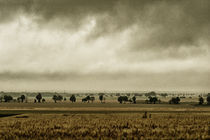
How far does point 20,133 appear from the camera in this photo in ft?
115

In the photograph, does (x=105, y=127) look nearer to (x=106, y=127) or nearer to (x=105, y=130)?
(x=106, y=127)

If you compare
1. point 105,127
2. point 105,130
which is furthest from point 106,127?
point 105,130

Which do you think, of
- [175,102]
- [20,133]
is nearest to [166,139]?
[20,133]

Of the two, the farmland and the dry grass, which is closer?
the dry grass

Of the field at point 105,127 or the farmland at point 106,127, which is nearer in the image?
the field at point 105,127

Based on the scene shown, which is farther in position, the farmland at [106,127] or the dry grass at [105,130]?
the farmland at [106,127]

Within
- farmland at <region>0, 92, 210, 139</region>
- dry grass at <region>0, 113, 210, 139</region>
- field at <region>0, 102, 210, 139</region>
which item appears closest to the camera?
dry grass at <region>0, 113, 210, 139</region>

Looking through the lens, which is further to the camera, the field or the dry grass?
the field

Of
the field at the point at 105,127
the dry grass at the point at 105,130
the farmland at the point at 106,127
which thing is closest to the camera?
the dry grass at the point at 105,130

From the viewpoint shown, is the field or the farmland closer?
the field

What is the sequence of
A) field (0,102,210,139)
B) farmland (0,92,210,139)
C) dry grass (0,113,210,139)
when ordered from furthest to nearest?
farmland (0,92,210,139), field (0,102,210,139), dry grass (0,113,210,139)

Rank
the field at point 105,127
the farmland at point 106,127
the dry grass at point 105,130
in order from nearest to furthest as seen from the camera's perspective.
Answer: the dry grass at point 105,130
the field at point 105,127
the farmland at point 106,127

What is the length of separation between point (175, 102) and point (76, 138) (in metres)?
167

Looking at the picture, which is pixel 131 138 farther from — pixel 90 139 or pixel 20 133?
pixel 20 133
